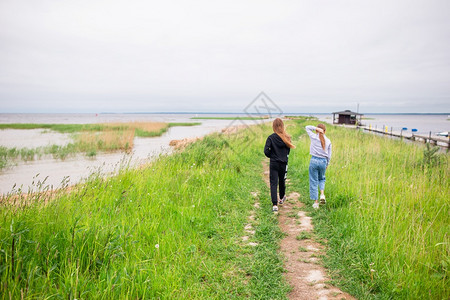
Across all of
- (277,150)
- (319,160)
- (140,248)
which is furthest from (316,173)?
(140,248)

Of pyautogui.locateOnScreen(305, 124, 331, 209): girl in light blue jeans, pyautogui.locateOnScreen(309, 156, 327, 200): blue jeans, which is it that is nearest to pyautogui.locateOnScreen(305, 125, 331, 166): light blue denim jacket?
pyautogui.locateOnScreen(305, 124, 331, 209): girl in light blue jeans

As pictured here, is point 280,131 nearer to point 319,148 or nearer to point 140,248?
point 319,148

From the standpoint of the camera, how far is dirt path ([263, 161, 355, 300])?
2932mm

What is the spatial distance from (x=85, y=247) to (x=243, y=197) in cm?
398

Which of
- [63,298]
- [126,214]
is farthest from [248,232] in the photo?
[63,298]

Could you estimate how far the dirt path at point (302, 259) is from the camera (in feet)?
9.62

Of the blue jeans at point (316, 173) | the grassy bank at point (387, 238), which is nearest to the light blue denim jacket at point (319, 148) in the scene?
the blue jeans at point (316, 173)

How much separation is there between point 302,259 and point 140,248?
7.82 ft

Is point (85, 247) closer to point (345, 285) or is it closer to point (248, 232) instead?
point (248, 232)

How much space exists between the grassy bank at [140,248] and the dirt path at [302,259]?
6.9 inches

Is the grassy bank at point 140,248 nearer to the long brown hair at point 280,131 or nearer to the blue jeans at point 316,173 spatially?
the blue jeans at point 316,173

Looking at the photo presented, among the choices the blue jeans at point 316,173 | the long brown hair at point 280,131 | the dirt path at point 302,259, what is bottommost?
the dirt path at point 302,259

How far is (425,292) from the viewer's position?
2.71m

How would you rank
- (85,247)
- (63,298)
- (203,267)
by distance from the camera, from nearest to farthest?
(63,298) → (85,247) → (203,267)
